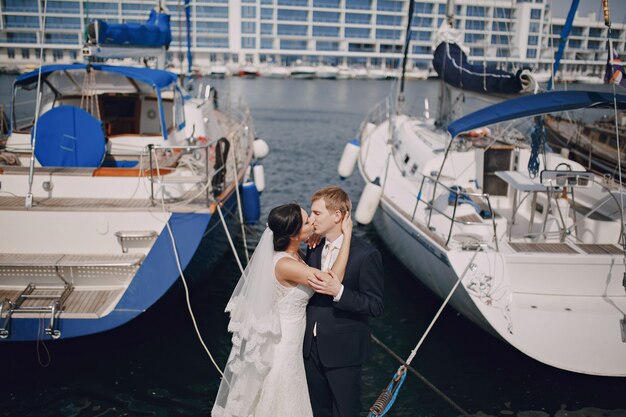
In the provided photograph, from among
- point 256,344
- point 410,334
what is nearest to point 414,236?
point 410,334

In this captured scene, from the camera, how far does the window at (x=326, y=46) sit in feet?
274

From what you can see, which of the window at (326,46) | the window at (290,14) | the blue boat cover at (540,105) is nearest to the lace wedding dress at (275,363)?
the blue boat cover at (540,105)

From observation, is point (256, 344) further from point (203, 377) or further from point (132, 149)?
point (132, 149)

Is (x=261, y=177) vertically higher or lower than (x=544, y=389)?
higher

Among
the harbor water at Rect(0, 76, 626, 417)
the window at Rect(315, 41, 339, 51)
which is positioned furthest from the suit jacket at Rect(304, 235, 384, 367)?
the window at Rect(315, 41, 339, 51)

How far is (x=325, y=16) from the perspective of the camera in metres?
82.6

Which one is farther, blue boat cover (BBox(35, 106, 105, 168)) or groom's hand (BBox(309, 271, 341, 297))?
blue boat cover (BBox(35, 106, 105, 168))

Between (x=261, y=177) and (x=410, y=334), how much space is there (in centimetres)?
531

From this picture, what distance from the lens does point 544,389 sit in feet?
20.4

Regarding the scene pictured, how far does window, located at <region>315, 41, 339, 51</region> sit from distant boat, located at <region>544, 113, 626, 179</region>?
69715mm

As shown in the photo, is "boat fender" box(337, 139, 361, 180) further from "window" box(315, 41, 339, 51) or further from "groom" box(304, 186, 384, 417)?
"window" box(315, 41, 339, 51)

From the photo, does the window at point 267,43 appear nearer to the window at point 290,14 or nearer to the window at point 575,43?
the window at point 290,14

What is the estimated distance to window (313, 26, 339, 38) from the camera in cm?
8288

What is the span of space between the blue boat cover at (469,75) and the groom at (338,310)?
7.12 metres
